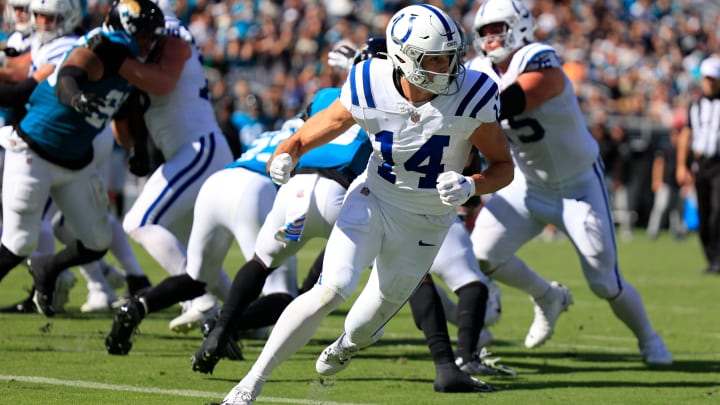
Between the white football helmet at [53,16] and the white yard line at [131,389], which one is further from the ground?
the white football helmet at [53,16]

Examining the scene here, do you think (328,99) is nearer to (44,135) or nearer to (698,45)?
(44,135)

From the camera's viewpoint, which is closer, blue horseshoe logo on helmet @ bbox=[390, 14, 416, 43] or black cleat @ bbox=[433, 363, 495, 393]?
blue horseshoe logo on helmet @ bbox=[390, 14, 416, 43]

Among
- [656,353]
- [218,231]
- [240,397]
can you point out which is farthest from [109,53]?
[656,353]

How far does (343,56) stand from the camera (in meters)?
6.34

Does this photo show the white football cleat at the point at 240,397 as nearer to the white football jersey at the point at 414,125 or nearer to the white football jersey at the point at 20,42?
A: the white football jersey at the point at 414,125

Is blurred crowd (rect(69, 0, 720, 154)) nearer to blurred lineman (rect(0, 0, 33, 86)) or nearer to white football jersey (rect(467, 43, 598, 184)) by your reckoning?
blurred lineman (rect(0, 0, 33, 86))

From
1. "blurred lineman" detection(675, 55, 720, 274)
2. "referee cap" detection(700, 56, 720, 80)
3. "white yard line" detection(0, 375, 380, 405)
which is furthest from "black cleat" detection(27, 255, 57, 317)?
"blurred lineman" detection(675, 55, 720, 274)

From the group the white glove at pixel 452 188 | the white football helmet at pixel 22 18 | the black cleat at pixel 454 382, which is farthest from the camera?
the white football helmet at pixel 22 18

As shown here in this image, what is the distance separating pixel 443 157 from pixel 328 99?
1.14 metres

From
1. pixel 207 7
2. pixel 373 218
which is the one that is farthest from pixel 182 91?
pixel 207 7

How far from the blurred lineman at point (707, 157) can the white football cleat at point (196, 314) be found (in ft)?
22.6

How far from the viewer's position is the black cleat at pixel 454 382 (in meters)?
5.52

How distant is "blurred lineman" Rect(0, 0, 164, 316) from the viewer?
6656mm

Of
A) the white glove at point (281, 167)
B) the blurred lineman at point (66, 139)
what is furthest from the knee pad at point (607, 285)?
the blurred lineman at point (66, 139)
